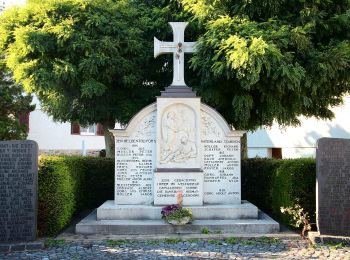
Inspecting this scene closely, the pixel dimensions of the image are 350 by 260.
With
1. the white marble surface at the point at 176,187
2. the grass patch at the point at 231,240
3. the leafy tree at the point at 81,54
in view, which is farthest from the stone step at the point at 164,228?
the leafy tree at the point at 81,54

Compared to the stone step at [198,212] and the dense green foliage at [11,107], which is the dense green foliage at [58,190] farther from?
the dense green foliage at [11,107]

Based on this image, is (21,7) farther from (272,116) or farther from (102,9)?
(272,116)

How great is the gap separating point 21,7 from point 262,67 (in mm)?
6876

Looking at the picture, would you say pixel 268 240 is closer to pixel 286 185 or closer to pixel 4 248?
pixel 286 185

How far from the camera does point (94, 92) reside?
1091cm

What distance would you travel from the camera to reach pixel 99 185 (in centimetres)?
1166

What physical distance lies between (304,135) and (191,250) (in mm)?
14974

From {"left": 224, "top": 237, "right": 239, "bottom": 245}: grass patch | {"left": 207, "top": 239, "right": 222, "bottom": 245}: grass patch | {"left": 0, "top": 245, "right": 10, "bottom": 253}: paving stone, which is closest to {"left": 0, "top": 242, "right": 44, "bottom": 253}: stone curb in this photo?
{"left": 0, "top": 245, "right": 10, "bottom": 253}: paving stone

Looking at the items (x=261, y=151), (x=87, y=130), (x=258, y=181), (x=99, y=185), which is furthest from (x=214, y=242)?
(x=87, y=130)

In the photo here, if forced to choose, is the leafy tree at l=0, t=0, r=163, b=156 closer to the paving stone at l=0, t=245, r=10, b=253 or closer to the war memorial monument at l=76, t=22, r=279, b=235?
the war memorial monument at l=76, t=22, r=279, b=235

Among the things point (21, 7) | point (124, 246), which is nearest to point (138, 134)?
point (124, 246)

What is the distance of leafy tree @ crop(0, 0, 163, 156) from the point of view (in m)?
10.9

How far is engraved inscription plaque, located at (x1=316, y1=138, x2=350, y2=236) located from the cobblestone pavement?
486 millimetres

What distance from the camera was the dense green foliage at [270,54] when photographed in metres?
9.36
